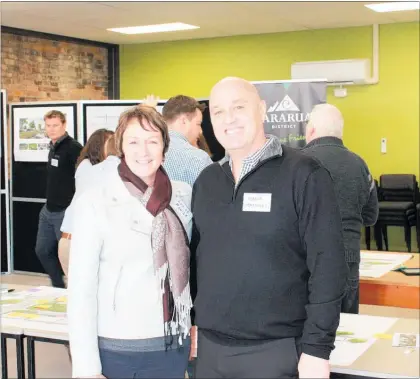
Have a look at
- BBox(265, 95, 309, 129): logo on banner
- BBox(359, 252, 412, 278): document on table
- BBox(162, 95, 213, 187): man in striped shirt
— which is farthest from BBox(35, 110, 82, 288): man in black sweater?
BBox(162, 95, 213, 187): man in striped shirt

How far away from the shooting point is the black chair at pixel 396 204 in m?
9.12

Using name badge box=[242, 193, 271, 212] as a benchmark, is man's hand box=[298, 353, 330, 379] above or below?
below

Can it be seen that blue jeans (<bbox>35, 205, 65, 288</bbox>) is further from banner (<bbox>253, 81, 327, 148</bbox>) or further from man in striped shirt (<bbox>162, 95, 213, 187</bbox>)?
man in striped shirt (<bbox>162, 95, 213, 187</bbox>)

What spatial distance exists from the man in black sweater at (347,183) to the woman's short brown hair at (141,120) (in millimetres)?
1635

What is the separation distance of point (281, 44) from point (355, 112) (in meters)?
1.50

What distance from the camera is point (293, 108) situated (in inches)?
270

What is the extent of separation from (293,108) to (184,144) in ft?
12.4

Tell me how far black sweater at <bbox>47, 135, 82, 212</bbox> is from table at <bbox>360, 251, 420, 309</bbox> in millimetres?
3147

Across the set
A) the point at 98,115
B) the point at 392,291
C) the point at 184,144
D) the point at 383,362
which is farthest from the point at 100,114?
the point at 383,362

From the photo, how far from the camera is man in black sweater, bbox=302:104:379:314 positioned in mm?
3637

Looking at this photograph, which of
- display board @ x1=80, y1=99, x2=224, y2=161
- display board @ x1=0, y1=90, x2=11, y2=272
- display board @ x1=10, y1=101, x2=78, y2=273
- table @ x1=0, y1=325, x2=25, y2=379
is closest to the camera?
table @ x1=0, y1=325, x2=25, y2=379

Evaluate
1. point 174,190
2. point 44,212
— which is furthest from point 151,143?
point 44,212

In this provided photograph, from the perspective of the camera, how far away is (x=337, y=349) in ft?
8.87

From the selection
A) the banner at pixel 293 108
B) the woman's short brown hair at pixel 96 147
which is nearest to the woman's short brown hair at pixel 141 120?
the woman's short brown hair at pixel 96 147
